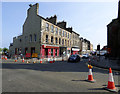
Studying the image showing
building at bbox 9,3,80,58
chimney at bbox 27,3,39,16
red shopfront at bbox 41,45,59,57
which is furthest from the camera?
chimney at bbox 27,3,39,16

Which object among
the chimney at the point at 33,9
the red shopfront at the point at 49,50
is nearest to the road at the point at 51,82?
the red shopfront at the point at 49,50

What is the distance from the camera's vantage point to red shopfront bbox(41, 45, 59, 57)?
19797 mm

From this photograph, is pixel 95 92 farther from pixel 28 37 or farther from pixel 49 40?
pixel 28 37

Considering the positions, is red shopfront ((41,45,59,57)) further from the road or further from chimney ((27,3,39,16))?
the road

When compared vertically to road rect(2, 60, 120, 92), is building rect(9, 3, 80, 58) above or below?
above

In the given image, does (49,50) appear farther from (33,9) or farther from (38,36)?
(33,9)

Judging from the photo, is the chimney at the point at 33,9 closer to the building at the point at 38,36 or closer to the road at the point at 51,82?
the building at the point at 38,36

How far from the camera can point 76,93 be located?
332 centimetres

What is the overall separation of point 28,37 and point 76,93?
70.1 ft

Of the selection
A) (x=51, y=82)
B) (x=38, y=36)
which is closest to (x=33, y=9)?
(x=38, y=36)

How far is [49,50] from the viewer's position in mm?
21375

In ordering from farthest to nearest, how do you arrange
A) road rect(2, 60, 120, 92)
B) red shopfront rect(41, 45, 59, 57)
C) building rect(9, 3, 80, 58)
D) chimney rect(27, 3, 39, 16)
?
chimney rect(27, 3, 39, 16) → red shopfront rect(41, 45, 59, 57) → building rect(9, 3, 80, 58) → road rect(2, 60, 120, 92)

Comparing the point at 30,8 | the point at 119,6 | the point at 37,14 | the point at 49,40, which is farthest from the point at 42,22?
the point at 119,6

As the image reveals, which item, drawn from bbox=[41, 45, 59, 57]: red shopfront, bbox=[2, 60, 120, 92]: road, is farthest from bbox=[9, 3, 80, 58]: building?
bbox=[2, 60, 120, 92]: road
